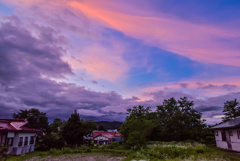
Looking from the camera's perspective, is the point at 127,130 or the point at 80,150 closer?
the point at 80,150

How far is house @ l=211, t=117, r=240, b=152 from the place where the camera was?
19703 mm

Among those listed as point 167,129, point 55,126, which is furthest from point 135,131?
point 55,126

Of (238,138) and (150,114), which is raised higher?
(150,114)

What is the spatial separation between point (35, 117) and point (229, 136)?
137ft

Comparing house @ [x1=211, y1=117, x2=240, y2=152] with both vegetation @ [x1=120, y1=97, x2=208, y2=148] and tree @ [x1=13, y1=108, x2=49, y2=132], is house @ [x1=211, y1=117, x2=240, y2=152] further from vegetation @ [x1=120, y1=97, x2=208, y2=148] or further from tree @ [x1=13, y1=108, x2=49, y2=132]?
tree @ [x1=13, y1=108, x2=49, y2=132]

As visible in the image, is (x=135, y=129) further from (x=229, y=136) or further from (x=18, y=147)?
(x=18, y=147)

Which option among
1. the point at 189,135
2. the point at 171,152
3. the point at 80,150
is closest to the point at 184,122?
the point at 189,135

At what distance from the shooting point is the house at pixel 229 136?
1970 cm

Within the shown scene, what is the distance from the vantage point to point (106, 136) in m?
55.1

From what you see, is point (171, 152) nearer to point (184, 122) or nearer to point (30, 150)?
point (184, 122)

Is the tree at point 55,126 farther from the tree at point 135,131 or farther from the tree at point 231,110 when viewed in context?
the tree at point 231,110

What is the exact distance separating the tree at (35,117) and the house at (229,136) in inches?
1550

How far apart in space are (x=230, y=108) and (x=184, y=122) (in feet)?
49.6

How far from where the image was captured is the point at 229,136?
72.6 feet
